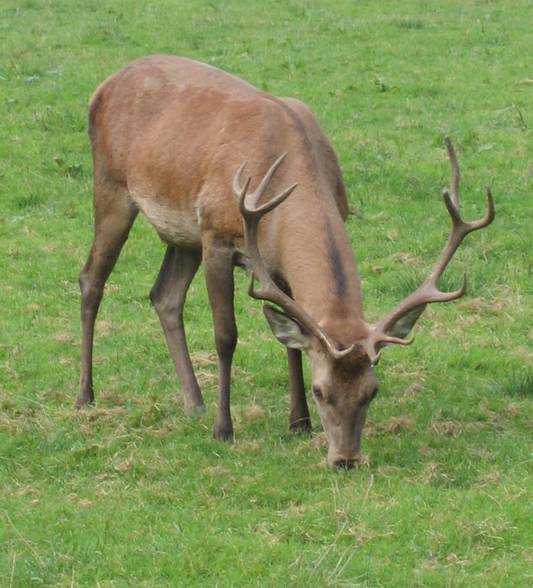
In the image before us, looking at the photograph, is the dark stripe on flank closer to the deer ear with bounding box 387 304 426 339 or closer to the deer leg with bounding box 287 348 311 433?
the deer ear with bounding box 387 304 426 339

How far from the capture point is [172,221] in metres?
8.70

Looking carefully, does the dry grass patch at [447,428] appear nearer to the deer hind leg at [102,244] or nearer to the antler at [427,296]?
the antler at [427,296]

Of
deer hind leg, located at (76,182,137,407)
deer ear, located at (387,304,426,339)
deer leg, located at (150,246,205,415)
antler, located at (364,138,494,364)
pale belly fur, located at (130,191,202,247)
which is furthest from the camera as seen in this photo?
deer leg, located at (150,246,205,415)

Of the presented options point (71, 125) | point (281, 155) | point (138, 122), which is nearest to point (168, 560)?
point (281, 155)

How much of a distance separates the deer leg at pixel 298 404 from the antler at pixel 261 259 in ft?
2.46

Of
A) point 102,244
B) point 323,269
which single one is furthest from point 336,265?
point 102,244

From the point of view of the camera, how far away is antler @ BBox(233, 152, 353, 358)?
7.33m

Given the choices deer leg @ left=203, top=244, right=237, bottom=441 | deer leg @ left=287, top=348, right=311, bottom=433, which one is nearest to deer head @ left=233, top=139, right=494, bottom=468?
deer leg @ left=203, top=244, right=237, bottom=441

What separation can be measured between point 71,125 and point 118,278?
11.6 feet

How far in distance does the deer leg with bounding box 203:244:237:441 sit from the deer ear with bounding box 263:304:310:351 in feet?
A: 2.17

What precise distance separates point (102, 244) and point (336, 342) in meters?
2.28

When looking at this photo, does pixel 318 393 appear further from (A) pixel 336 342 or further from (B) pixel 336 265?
(B) pixel 336 265

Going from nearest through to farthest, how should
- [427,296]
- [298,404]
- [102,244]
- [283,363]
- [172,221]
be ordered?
1. [427,296]
2. [298,404]
3. [172,221]
4. [102,244]
5. [283,363]

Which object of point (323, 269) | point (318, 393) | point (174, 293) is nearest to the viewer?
point (318, 393)
